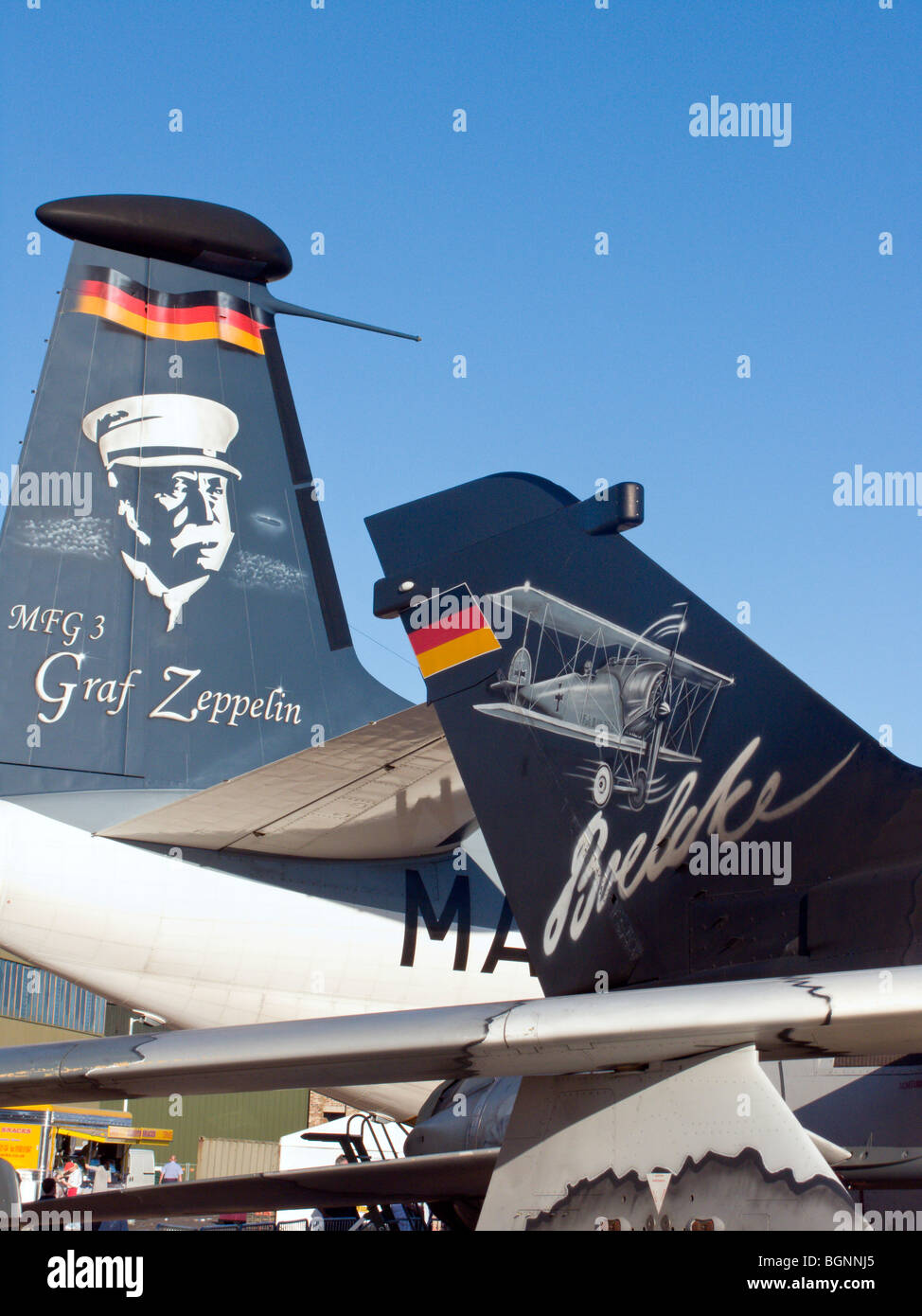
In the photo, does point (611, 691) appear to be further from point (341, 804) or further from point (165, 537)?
point (165, 537)

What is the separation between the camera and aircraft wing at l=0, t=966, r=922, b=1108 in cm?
378

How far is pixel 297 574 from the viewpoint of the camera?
32.4 feet

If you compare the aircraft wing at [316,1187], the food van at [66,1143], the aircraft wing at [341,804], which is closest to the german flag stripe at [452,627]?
the aircraft wing at [341,804]

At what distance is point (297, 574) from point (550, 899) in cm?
500

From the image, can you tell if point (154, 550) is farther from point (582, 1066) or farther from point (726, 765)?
point (582, 1066)

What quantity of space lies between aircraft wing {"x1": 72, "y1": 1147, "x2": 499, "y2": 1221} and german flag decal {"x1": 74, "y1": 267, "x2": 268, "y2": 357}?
642 centimetres

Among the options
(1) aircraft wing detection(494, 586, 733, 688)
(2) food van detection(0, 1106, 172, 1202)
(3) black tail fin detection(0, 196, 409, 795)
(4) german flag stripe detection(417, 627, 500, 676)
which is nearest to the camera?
(1) aircraft wing detection(494, 586, 733, 688)

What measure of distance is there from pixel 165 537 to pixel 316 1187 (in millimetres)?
4752

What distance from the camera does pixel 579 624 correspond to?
5863 millimetres

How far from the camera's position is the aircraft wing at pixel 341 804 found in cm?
596
